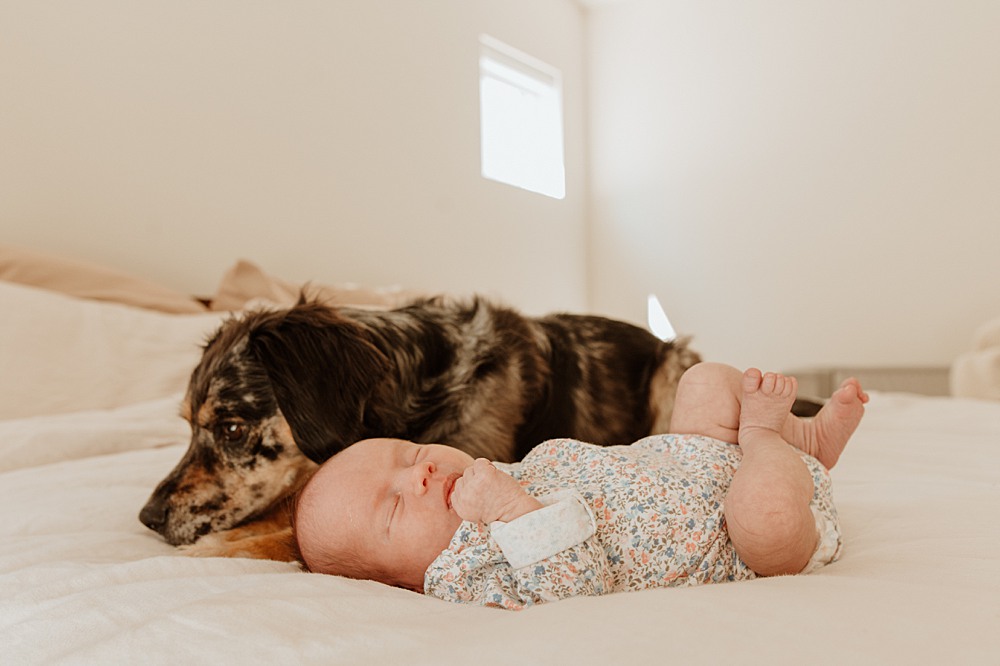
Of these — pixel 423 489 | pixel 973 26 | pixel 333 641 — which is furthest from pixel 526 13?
pixel 333 641

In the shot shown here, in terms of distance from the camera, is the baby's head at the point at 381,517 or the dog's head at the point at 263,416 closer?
the baby's head at the point at 381,517

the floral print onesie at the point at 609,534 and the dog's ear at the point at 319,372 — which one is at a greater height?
the dog's ear at the point at 319,372

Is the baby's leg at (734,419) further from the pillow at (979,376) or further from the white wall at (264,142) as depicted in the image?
the pillow at (979,376)

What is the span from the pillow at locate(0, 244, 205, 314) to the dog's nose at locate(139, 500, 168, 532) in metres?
1.28

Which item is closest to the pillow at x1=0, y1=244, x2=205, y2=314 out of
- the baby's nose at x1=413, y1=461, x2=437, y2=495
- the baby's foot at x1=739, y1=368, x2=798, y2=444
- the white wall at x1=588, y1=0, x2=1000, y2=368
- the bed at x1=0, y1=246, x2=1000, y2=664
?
the bed at x1=0, y1=246, x2=1000, y2=664

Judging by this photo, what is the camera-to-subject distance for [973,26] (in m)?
3.98

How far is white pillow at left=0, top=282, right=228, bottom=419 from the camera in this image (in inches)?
69.5

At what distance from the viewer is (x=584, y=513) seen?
81cm

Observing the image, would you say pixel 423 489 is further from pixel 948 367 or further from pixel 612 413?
pixel 948 367

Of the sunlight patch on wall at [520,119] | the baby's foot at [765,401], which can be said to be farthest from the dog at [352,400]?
the sunlight patch on wall at [520,119]

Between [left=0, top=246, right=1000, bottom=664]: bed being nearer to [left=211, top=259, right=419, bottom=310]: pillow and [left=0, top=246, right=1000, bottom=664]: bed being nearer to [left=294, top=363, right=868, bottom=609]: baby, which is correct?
[left=294, top=363, right=868, bottom=609]: baby

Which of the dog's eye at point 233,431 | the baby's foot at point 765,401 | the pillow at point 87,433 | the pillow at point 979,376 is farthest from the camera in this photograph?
the pillow at point 979,376

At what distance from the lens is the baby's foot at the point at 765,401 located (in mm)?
1009

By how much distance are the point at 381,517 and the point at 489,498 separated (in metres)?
0.17
